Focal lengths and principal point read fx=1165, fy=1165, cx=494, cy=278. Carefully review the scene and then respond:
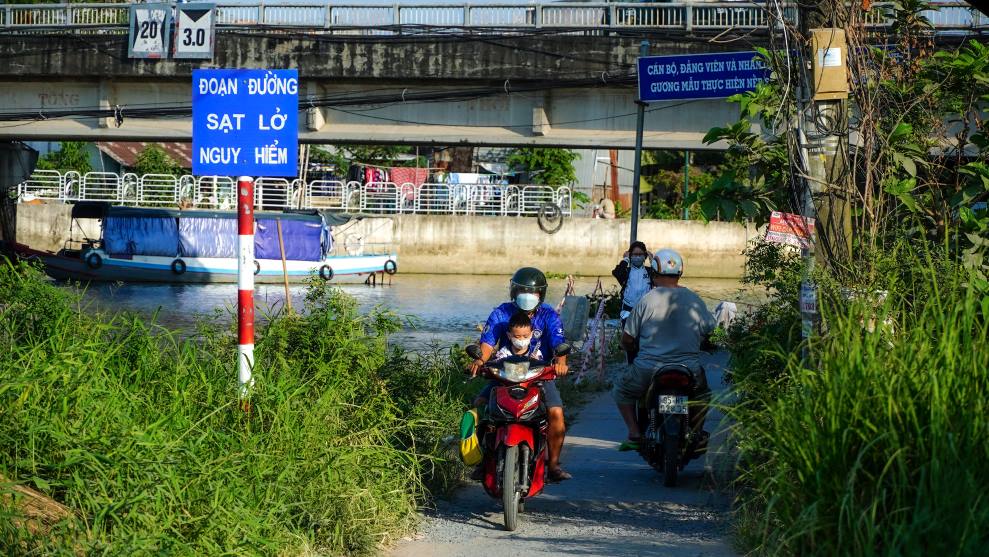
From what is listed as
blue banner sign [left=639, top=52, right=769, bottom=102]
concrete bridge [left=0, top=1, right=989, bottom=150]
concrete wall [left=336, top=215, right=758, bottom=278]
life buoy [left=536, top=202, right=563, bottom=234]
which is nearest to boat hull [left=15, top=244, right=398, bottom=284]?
concrete wall [left=336, top=215, right=758, bottom=278]

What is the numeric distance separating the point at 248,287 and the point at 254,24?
64.0 ft

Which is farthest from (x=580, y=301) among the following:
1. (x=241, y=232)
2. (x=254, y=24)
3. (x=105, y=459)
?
(x=254, y=24)

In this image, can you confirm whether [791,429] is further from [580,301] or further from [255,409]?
[580,301]

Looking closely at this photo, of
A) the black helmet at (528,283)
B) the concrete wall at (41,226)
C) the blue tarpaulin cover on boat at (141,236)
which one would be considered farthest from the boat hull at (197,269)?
the black helmet at (528,283)

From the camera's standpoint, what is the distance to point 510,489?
21.6 ft

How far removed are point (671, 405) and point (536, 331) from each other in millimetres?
1064

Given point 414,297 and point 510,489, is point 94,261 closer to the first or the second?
point 414,297

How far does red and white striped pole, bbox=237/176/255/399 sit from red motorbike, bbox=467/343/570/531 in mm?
1312

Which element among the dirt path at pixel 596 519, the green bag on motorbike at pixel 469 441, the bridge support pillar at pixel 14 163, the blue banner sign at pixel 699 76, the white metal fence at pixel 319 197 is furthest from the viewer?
the white metal fence at pixel 319 197

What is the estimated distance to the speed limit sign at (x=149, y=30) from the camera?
25.1 meters

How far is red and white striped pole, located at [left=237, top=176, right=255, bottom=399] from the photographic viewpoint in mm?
6629

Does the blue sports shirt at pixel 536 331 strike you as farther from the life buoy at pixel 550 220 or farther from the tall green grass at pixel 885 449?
the life buoy at pixel 550 220

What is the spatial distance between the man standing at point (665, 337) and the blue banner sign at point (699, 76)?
4.00 metres

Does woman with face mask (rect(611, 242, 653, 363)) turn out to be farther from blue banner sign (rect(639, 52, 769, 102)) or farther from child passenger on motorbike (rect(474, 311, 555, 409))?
child passenger on motorbike (rect(474, 311, 555, 409))
